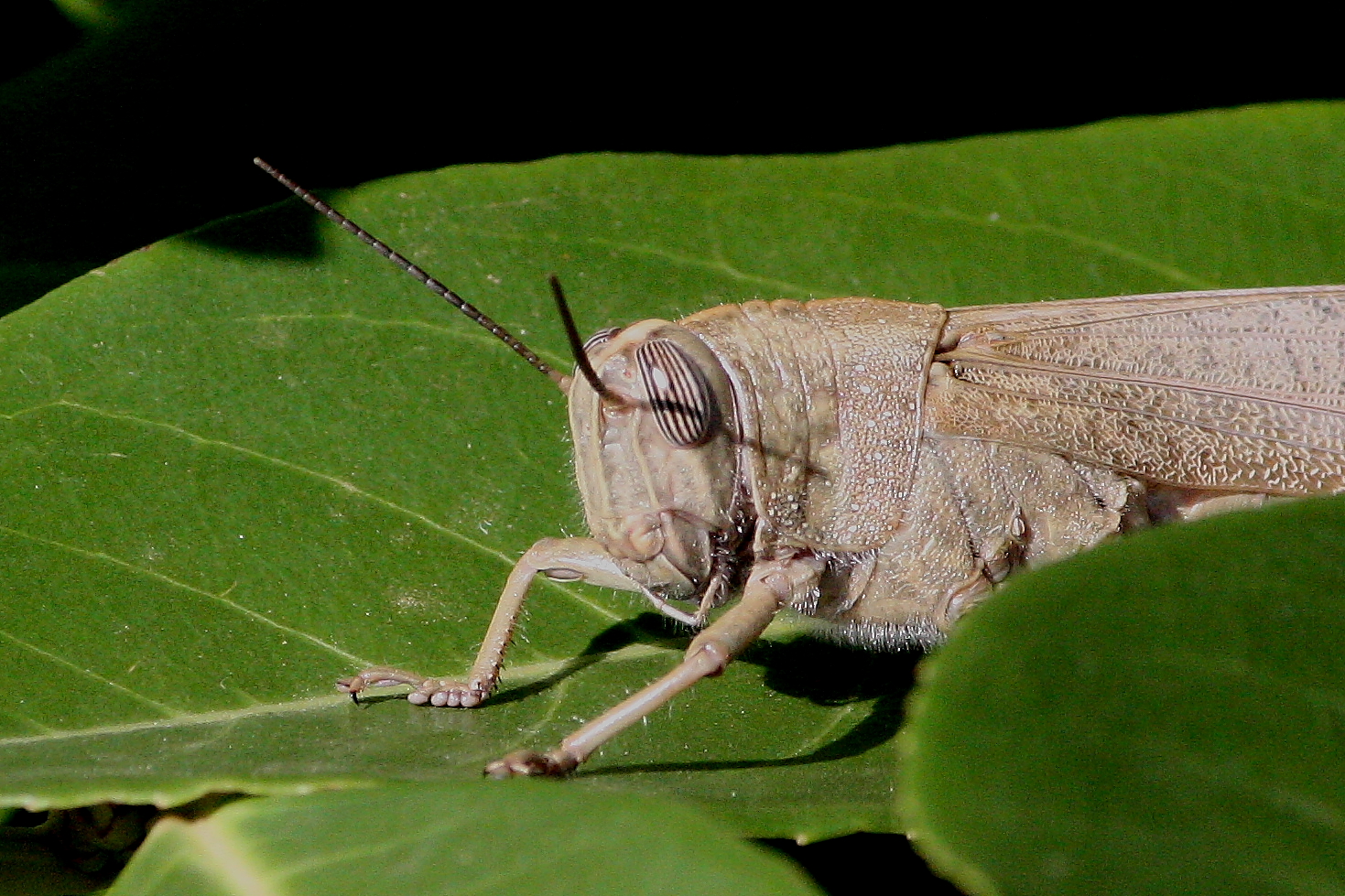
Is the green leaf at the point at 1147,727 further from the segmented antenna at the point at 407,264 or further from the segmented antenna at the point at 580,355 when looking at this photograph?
the segmented antenna at the point at 407,264

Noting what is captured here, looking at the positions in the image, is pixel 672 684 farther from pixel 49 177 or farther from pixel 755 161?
pixel 49 177

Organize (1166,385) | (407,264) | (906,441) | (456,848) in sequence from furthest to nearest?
(1166,385), (906,441), (407,264), (456,848)

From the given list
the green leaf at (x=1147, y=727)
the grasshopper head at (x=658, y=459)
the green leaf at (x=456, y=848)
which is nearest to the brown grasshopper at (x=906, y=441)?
the grasshopper head at (x=658, y=459)

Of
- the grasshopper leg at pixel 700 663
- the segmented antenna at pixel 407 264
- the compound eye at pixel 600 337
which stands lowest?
the grasshopper leg at pixel 700 663

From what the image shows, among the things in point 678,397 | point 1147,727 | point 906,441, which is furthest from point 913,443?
point 1147,727

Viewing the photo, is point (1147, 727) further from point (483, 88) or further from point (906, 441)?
point (483, 88)

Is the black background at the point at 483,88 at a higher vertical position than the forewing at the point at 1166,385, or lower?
higher
